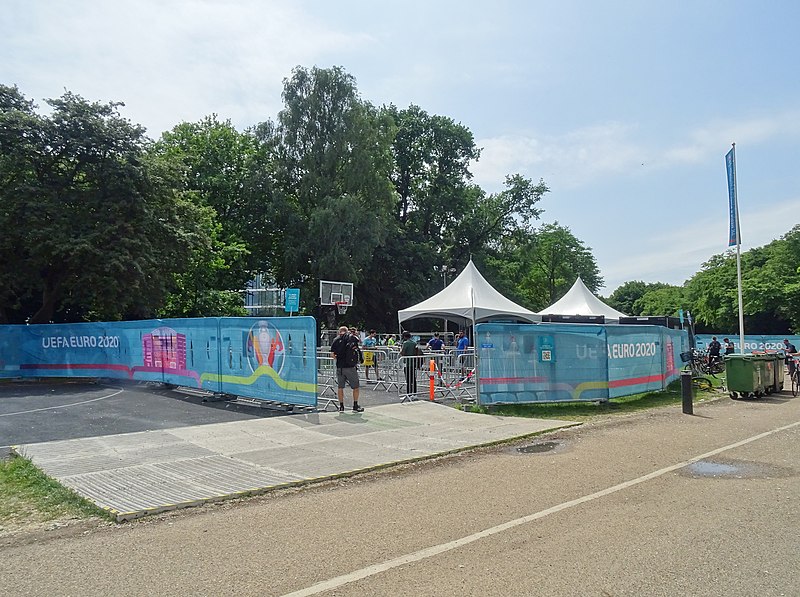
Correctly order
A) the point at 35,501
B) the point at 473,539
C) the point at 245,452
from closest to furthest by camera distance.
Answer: the point at 473,539 < the point at 35,501 < the point at 245,452

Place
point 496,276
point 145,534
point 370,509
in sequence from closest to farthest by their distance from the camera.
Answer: point 145,534, point 370,509, point 496,276

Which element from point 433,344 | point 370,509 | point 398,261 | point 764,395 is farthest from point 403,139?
point 370,509

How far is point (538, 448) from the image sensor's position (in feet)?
34.3

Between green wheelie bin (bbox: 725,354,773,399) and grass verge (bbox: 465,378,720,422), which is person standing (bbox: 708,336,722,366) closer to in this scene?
green wheelie bin (bbox: 725,354,773,399)

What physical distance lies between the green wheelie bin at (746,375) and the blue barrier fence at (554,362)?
3.12 meters

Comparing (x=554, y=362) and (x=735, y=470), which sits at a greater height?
(x=554, y=362)

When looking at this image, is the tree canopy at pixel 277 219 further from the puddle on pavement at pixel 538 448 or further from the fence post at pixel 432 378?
the puddle on pavement at pixel 538 448

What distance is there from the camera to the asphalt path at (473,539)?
4.67m

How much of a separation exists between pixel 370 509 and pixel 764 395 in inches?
638

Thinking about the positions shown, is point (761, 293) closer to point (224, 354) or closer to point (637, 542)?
point (224, 354)

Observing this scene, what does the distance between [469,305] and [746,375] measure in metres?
10.4

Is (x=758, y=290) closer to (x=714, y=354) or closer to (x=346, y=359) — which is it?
(x=714, y=354)

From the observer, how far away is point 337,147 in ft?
137

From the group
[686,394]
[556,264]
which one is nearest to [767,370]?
[686,394]
